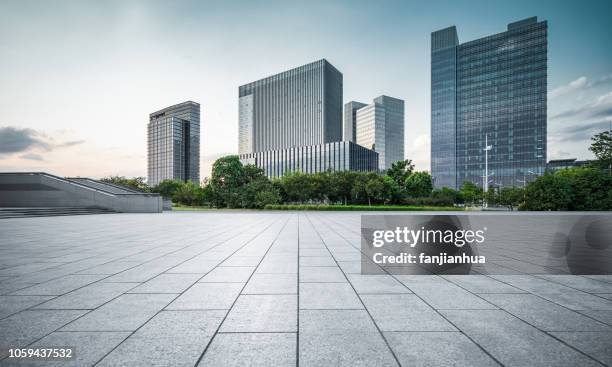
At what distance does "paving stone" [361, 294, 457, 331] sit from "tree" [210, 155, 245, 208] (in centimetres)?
4345

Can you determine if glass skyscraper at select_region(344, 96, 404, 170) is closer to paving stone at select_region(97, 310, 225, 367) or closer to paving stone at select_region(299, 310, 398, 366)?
paving stone at select_region(299, 310, 398, 366)

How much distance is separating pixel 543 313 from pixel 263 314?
390cm

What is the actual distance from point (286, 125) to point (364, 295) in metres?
143

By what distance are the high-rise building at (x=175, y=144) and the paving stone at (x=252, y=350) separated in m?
190

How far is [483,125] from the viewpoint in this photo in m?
143

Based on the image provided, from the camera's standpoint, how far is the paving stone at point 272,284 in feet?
16.5

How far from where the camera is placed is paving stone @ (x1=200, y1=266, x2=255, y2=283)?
5.73 metres

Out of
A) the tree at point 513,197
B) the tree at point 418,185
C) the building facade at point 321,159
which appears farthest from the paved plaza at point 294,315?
the building facade at point 321,159

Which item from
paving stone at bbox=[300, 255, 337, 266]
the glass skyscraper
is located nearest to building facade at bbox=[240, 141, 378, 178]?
the glass skyscraper

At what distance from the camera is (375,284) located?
5.48 meters

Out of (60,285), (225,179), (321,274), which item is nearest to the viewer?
(60,285)


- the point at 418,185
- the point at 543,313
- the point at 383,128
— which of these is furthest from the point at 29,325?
the point at 383,128

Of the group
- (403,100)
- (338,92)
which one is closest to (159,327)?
(338,92)

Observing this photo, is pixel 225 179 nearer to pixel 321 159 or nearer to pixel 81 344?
pixel 81 344
